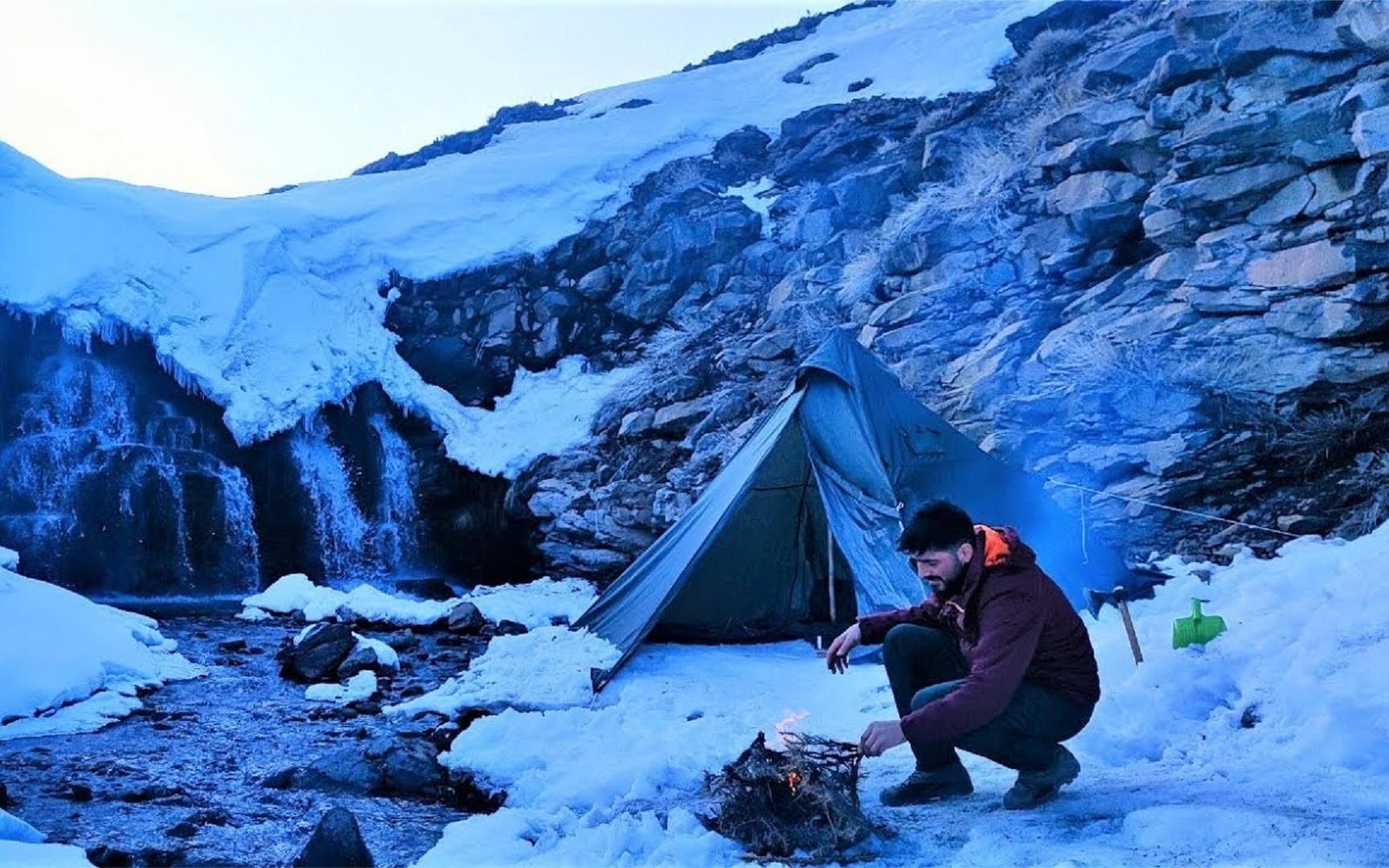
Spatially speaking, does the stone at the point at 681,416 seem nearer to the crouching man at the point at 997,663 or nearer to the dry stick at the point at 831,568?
the dry stick at the point at 831,568

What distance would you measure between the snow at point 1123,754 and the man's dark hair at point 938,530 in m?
0.87

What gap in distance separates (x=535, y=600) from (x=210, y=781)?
6.36 metres

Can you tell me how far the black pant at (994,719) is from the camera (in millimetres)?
2854

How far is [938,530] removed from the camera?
2795mm

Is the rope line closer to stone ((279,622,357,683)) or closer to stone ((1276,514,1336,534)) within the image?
stone ((1276,514,1336,534))

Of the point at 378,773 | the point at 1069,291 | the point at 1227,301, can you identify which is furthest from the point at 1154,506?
the point at 378,773

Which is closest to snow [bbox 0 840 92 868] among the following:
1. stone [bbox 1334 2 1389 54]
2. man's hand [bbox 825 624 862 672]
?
man's hand [bbox 825 624 862 672]

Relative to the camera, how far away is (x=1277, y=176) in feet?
29.2

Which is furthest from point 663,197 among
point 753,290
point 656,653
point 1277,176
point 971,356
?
point 656,653

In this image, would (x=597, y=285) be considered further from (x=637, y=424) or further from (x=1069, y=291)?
(x=1069, y=291)

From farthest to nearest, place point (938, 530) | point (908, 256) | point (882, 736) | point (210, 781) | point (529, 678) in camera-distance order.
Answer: point (908, 256), point (529, 678), point (210, 781), point (938, 530), point (882, 736)

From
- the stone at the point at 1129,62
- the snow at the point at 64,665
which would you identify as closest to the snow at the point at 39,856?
the snow at the point at 64,665

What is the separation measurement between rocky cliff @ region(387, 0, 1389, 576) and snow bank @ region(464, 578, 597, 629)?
0.72m

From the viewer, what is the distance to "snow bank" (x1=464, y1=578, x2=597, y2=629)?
10.5m
